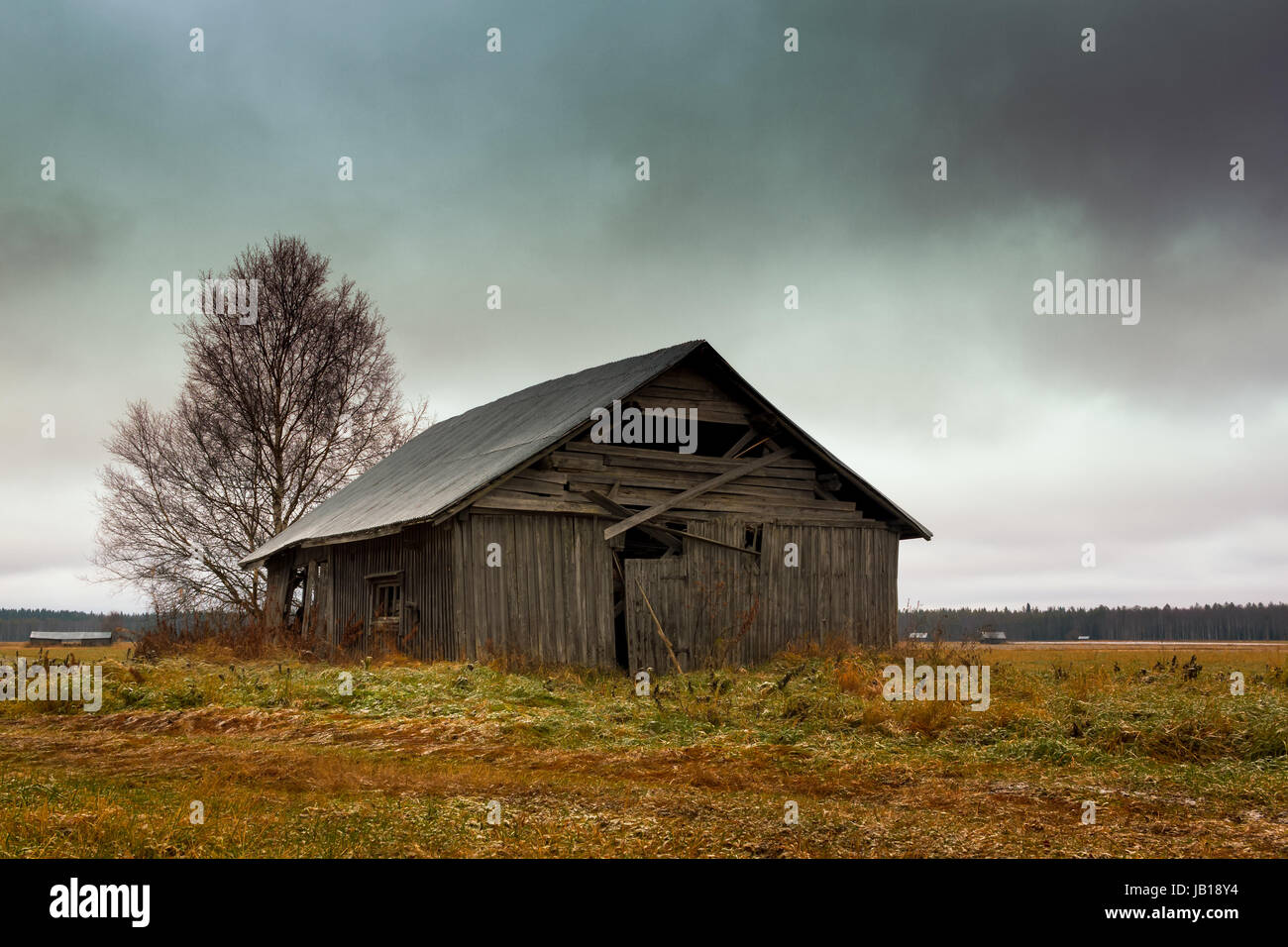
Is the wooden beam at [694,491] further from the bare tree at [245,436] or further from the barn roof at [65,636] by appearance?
the barn roof at [65,636]

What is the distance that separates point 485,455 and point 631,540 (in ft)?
11.8

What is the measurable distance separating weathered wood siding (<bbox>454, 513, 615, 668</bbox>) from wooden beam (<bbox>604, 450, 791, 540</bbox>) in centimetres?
35

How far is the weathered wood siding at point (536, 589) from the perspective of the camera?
59.7 feet

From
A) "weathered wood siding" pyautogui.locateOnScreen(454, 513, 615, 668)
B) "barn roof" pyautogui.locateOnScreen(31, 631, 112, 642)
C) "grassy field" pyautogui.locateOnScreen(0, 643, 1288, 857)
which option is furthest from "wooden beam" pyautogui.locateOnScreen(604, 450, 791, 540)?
"barn roof" pyautogui.locateOnScreen(31, 631, 112, 642)

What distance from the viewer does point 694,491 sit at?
2019 cm

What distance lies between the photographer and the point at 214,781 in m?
8.66

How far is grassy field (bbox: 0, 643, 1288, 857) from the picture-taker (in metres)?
6.74

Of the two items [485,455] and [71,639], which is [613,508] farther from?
[71,639]

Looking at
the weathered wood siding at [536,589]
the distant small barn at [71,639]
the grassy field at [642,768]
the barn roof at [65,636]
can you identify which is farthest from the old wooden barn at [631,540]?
the barn roof at [65,636]
